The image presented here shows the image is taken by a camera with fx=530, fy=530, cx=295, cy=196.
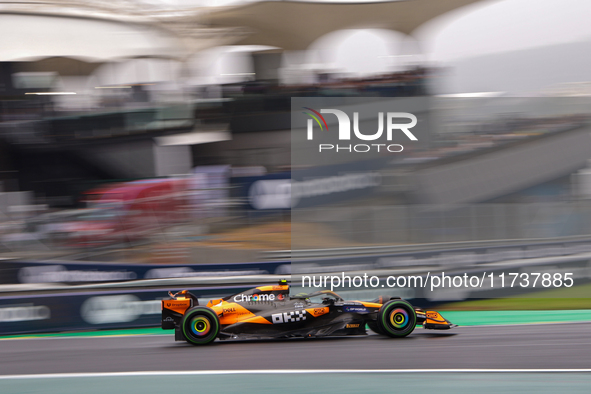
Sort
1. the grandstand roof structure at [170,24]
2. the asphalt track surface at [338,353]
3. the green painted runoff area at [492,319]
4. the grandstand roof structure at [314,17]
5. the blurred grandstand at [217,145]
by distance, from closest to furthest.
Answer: the asphalt track surface at [338,353]
the green painted runoff area at [492,319]
the blurred grandstand at [217,145]
the grandstand roof structure at [170,24]
the grandstand roof structure at [314,17]

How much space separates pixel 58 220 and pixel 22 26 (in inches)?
152

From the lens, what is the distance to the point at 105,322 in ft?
23.5

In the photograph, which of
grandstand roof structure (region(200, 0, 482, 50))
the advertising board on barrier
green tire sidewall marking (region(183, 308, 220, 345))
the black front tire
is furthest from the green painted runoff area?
grandstand roof structure (region(200, 0, 482, 50))

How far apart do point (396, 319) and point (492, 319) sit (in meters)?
2.22

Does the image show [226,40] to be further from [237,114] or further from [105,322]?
[105,322]

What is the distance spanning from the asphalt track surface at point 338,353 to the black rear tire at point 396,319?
96 mm

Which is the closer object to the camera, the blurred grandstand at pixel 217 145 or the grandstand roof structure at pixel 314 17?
the blurred grandstand at pixel 217 145

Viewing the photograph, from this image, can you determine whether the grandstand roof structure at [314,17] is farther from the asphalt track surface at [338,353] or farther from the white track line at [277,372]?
the white track line at [277,372]

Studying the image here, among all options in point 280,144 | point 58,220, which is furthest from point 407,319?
point 58,220

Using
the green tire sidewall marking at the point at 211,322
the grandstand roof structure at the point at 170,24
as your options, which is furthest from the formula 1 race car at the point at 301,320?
the grandstand roof structure at the point at 170,24

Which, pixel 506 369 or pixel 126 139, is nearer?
pixel 506 369

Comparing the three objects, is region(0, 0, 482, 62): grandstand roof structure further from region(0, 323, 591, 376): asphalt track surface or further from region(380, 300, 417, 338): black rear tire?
region(380, 300, 417, 338): black rear tire

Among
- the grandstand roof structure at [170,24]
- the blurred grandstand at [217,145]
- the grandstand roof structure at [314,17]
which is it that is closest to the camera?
the blurred grandstand at [217,145]

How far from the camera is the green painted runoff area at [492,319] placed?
22.5ft
